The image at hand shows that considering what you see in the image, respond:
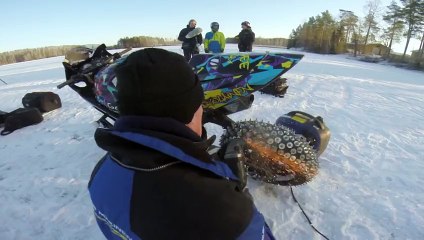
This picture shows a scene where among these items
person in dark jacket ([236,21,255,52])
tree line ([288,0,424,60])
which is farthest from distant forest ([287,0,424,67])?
person in dark jacket ([236,21,255,52])

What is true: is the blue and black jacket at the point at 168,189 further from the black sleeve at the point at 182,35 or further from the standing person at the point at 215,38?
the black sleeve at the point at 182,35

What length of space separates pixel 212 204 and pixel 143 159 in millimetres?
230

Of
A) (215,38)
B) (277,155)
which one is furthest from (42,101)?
(215,38)

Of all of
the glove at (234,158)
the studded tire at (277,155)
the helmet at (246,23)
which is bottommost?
the studded tire at (277,155)

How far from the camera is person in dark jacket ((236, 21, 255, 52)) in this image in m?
10.6

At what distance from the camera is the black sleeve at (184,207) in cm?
87

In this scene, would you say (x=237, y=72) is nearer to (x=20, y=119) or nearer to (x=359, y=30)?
(x=20, y=119)

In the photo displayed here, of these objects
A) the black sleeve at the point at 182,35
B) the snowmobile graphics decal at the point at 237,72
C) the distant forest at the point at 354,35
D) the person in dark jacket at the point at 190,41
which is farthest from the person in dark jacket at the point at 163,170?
the distant forest at the point at 354,35

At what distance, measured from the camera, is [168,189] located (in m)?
0.89

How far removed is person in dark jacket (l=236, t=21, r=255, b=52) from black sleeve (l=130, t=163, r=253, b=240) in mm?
10267

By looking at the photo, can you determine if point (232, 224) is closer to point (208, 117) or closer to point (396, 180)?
point (208, 117)

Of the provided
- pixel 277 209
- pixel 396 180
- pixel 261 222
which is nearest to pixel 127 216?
pixel 261 222

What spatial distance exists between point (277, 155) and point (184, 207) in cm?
194

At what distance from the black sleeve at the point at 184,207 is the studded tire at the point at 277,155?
1804 millimetres
